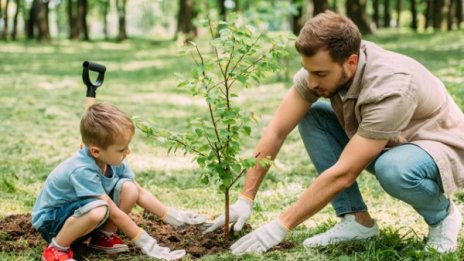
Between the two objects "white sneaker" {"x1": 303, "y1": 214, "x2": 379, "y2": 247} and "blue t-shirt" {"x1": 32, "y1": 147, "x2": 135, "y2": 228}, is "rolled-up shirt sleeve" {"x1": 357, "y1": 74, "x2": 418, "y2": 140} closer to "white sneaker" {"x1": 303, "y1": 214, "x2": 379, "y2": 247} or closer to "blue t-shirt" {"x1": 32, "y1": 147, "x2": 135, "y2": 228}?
"white sneaker" {"x1": 303, "y1": 214, "x2": 379, "y2": 247}

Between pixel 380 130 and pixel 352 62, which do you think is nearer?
pixel 380 130

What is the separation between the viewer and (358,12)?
19922 mm

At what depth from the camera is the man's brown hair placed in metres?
2.92

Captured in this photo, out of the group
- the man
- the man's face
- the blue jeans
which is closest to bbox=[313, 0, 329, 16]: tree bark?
the blue jeans

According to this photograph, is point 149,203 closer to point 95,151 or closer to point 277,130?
point 95,151

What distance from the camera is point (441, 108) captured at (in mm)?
3174

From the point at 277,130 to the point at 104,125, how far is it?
1074mm

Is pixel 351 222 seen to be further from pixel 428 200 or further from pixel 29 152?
pixel 29 152

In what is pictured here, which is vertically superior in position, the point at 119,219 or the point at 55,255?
the point at 119,219

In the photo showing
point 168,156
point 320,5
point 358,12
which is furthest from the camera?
point 358,12

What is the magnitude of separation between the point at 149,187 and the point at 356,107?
2456 mm

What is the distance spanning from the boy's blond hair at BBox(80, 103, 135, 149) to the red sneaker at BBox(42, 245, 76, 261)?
0.60 metres

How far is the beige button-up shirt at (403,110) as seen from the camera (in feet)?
9.51

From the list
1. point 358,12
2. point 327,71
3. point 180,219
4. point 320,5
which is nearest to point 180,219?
point 180,219
